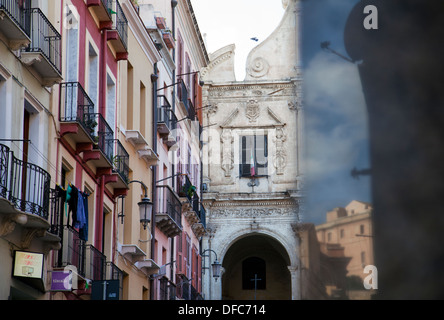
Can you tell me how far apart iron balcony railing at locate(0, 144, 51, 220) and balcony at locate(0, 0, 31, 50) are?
168 cm

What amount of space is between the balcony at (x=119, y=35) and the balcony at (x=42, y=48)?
4.88 meters

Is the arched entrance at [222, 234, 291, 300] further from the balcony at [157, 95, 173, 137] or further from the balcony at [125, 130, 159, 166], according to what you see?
the balcony at [125, 130, 159, 166]

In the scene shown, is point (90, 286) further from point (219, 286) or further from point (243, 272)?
point (243, 272)

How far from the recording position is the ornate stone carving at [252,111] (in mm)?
42428

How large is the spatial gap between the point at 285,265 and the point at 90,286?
31.3 metres

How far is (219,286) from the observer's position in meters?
40.4

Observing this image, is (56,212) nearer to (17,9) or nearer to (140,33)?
(17,9)

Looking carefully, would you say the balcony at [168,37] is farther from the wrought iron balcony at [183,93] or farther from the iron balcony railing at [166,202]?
the iron balcony railing at [166,202]

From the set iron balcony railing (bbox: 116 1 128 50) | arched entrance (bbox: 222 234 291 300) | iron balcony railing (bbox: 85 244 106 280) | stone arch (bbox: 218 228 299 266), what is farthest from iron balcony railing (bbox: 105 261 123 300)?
arched entrance (bbox: 222 234 291 300)

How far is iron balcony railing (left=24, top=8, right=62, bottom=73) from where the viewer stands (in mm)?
13578

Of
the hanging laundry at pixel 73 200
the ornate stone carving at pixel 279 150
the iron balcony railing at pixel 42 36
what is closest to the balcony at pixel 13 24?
the iron balcony railing at pixel 42 36

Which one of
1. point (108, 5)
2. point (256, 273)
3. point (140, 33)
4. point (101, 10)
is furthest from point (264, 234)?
point (101, 10)

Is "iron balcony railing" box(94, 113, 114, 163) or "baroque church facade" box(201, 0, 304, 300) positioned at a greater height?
"baroque church facade" box(201, 0, 304, 300)
